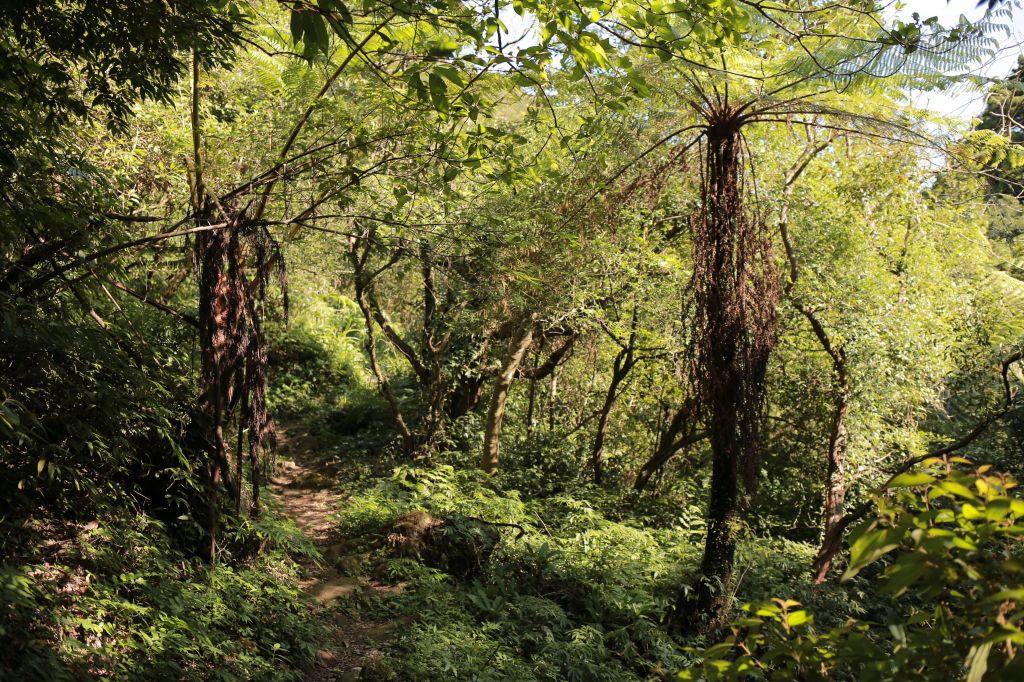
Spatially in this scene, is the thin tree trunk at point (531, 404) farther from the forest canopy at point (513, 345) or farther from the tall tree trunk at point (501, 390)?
the tall tree trunk at point (501, 390)

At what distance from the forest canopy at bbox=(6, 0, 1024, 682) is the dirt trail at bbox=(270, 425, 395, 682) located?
0.06 m

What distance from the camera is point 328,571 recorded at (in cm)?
705

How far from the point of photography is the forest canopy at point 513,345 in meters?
3.36

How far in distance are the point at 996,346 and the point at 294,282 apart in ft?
42.4

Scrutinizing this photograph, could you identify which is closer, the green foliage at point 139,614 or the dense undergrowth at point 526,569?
the green foliage at point 139,614

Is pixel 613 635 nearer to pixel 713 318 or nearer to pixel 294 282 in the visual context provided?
pixel 713 318

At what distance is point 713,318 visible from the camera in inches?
192

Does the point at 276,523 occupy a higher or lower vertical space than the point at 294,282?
lower

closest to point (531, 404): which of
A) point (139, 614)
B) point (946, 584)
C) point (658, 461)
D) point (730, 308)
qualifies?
point (658, 461)

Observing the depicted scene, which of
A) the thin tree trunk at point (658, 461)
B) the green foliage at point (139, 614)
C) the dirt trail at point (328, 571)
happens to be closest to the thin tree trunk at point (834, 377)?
the thin tree trunk at point (658, 461)

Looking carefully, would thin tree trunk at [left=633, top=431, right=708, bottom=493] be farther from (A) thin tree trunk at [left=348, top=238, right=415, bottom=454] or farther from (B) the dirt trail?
(B) the dirt trail

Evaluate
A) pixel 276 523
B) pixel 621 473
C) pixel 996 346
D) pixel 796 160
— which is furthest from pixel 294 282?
pixel 996 346

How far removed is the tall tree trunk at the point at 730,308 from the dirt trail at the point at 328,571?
3388 millimetres

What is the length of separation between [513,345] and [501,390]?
0.81 m
